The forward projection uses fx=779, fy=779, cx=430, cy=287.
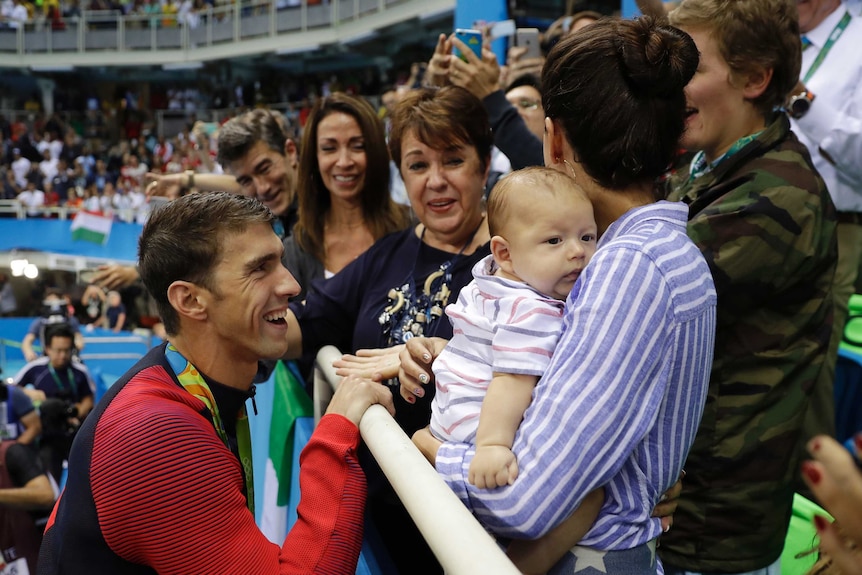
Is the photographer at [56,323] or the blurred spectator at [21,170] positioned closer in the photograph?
the photographer at [56,323]

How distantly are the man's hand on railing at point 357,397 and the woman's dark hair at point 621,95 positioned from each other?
25.6 inches

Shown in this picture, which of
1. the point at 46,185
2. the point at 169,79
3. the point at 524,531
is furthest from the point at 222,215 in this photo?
the point at 169,79

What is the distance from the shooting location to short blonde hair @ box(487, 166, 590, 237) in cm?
120

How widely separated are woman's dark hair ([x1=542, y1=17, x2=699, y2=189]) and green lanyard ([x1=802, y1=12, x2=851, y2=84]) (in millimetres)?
1808

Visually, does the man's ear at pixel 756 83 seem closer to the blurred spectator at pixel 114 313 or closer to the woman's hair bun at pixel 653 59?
the woman's hair bun at pixel 653 59

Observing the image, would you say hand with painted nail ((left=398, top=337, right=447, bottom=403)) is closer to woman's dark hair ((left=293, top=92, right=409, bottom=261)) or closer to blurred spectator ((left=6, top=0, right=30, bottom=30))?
woman's dark hair ((left=293, top=92, right=409, bottom=261))

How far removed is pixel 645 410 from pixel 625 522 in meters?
0.19

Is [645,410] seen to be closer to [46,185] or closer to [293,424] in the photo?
[293,424]

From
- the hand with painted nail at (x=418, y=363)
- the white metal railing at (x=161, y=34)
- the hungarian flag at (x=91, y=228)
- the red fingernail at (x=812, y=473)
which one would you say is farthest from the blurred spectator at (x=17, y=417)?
the white metal railing at (x=161, y=34)

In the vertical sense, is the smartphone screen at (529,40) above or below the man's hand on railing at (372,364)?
above

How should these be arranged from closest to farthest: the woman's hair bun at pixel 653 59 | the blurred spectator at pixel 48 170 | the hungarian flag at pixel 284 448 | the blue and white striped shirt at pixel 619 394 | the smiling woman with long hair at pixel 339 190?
1. the blue and white striped shirt at pixel 619 394
2. the woman's hair bun at pixel 653 59
3. the hungarian flag at pixel 284 448
4. the smiling woman with long hair at pixel 339 190
5. the blurred spectator at pixel 48 170

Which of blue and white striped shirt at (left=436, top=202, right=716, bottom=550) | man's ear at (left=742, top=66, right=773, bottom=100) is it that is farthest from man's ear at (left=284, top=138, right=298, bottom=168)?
blue and white striped shirt at (left=436, top=202, right=716, bottom=550)

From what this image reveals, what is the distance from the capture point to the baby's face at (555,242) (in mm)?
1184

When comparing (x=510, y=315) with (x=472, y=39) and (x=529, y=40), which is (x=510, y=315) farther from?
(x=529, y=40)
